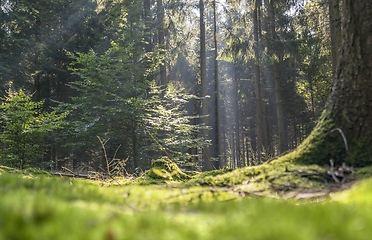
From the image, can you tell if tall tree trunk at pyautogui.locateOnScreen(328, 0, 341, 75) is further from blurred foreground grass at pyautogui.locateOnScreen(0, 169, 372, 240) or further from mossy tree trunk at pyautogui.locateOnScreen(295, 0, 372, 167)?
blurred foreground grass at pyautogui.locateOnScreen(0, 169, 372, 240)

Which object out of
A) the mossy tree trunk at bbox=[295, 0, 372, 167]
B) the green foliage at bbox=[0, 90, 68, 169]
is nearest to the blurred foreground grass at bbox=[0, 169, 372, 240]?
the mossy tree trunk at bbox=[295, 0, 372, 167]

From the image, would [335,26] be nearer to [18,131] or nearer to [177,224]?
[177,224]

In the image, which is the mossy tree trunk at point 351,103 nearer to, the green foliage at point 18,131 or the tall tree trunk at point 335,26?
the tall tree trunk at point 335,26

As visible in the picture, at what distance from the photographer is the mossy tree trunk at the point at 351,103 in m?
2.30

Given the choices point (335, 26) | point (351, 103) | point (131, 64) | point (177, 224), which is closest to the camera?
point (177, 224)

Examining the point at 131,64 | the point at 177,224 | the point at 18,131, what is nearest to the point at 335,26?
the point at 131,64

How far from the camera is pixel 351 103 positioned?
8.10 ft

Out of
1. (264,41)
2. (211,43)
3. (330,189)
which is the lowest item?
(330,189)

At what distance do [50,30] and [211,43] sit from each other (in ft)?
87.6

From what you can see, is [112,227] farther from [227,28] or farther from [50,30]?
[50,30]

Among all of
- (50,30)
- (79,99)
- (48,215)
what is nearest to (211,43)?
(50,30)

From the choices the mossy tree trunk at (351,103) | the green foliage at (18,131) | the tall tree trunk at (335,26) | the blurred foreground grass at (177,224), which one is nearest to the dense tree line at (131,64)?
the tall tree trunk at (335,26)

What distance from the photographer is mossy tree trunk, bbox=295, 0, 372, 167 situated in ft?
7.56

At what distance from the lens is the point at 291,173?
6.75 feet
